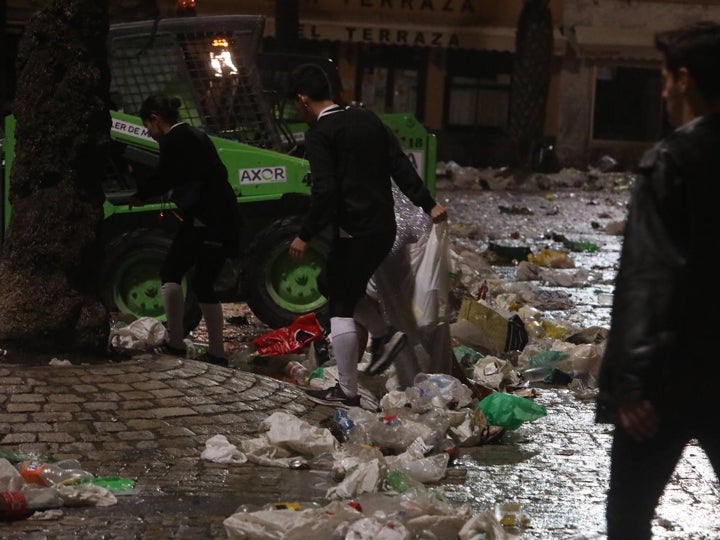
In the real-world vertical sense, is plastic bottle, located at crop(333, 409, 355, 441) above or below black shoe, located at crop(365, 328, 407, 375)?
below

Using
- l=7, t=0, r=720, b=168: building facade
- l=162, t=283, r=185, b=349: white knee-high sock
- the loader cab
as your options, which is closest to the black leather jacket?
l=162, t=283, r=185, b=349: white knee-high sock

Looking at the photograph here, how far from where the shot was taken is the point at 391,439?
19.0 ft

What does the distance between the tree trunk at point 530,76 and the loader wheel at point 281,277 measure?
18582 mm

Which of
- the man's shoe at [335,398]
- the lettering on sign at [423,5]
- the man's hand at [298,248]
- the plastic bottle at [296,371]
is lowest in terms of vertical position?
the plastic bottle at [296,371]

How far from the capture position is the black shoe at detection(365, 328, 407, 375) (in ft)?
22.6

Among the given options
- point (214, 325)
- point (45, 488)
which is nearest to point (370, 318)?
point (214, 325)

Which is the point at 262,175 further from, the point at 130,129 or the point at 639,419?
the point at 639,419

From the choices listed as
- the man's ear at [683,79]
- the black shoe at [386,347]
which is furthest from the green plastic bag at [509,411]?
the man's ear at [683,79]

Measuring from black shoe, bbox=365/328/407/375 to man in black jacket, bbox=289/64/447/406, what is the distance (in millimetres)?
410

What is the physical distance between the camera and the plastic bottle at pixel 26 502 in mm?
4539

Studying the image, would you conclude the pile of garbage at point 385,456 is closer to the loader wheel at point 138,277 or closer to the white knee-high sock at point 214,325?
the white knee-high sock at point 214,325

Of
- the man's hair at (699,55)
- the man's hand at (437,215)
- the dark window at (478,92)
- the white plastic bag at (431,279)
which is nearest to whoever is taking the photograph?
the man's hair at (699,55)

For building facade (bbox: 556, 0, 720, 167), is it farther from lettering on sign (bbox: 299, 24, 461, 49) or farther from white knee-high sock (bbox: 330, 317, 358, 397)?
white knee-high sock (bbox: 330, 317, 358, 397)

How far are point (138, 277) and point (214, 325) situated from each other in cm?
190
